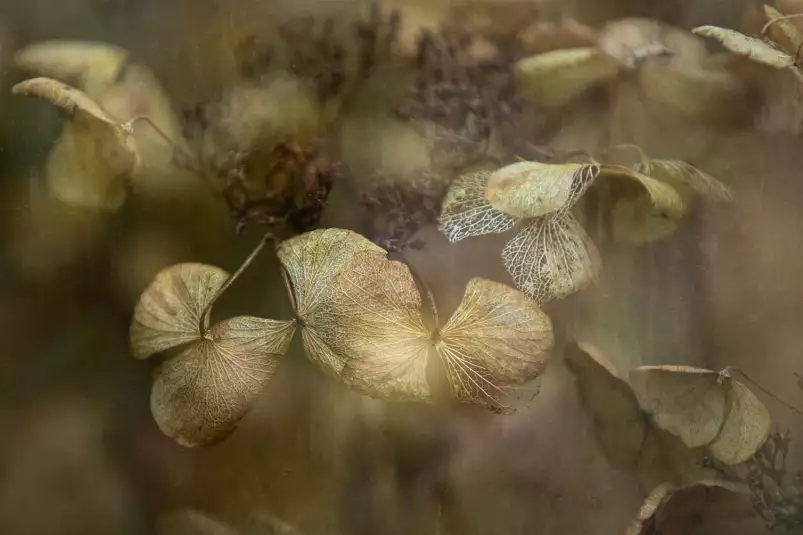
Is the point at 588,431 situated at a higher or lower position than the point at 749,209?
lower

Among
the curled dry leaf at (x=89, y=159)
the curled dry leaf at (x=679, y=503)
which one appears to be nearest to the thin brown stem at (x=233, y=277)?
the curled dry leaf at (x=89, y=159)

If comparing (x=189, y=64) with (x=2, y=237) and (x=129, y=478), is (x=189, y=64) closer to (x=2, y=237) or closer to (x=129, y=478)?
(x=2, y=237)

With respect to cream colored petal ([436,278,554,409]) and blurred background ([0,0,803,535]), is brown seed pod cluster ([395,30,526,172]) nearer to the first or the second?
blurred background ([0,0,803,535])

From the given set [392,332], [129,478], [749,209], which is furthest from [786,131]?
[129,478]

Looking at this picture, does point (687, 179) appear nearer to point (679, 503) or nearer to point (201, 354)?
point (679, 503)

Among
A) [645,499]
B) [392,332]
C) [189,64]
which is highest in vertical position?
[189,64]

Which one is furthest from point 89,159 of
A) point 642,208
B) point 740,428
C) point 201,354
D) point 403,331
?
point 740,428
